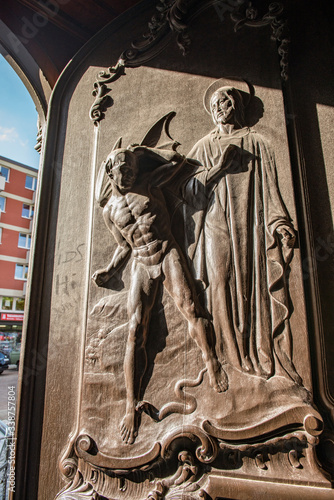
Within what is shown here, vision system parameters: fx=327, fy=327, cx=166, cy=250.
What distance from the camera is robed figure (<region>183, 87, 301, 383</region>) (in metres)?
2.32

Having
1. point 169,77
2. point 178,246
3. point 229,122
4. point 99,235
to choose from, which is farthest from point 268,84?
point 99,235

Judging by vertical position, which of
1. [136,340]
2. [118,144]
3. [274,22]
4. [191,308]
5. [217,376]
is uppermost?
[274,22]

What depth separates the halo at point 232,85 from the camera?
113 inches

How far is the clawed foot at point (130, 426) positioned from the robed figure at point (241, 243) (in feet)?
2.43

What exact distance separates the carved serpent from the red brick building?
49.7 ft

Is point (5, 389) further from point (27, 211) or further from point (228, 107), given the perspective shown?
point (27, 211)

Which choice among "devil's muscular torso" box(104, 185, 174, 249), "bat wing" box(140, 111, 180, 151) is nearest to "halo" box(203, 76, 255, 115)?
"bat wing" box(140, 111, 180, 151)

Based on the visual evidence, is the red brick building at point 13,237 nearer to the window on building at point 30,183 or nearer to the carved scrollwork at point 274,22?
the window on building at point 30,183

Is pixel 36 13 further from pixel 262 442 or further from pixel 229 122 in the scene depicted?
pixel 262 442

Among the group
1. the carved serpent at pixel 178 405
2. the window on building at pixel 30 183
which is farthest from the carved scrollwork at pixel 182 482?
the window on building at pixel 30 183

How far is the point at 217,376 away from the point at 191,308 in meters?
0.50

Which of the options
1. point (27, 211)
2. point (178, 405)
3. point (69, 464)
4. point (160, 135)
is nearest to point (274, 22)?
point (160, 135)

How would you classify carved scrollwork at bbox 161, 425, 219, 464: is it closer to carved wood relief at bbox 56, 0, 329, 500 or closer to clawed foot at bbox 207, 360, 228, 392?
carved wood relief at bbox 56, 0, 329, 500

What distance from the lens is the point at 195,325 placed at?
240cm
